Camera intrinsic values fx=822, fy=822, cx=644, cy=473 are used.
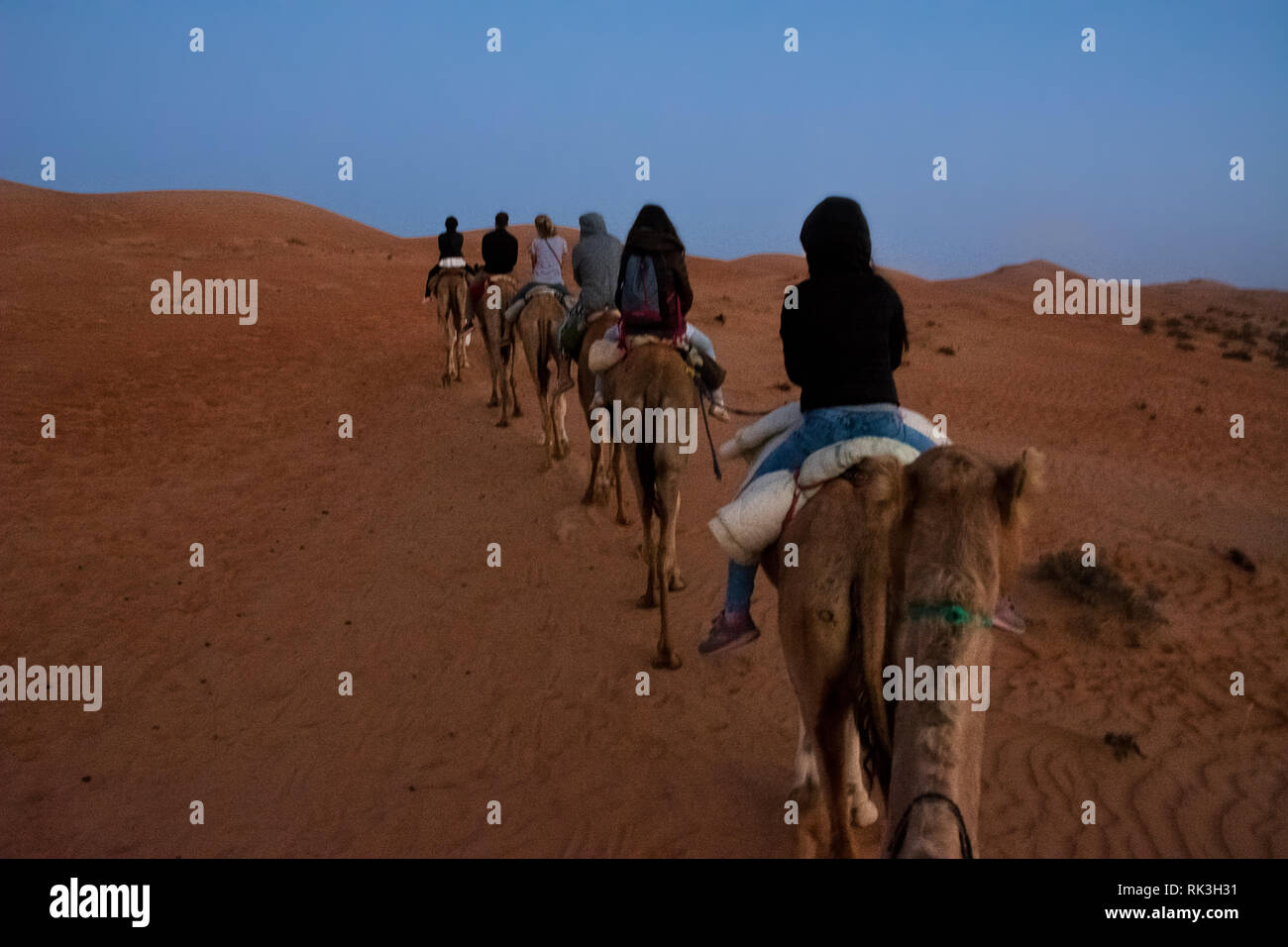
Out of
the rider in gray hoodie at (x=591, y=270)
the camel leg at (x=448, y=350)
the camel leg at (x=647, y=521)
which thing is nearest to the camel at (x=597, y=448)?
the rider in gray hoodie at (x=591, y=270)

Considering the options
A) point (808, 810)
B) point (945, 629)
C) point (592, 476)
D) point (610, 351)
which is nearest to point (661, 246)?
point (610, 351)

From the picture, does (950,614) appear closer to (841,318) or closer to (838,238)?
(841,318)

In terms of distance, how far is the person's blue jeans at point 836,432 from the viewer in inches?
151

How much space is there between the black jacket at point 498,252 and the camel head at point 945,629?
41.2ft

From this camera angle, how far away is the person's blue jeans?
383 centimetres

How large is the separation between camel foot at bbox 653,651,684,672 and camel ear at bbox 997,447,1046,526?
196 inches

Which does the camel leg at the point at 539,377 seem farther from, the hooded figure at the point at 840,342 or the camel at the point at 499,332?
the hooded figure at the point at 840,342

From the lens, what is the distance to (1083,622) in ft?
25.9

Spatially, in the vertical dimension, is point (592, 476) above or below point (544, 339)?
below

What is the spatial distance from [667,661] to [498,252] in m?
9.22

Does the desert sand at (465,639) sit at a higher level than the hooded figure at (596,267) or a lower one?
lower

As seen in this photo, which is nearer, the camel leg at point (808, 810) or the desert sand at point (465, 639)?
the camel leg at point (808, 810)

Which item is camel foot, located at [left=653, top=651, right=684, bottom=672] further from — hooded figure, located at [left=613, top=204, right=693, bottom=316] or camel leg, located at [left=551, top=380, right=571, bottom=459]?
camel leg, located at [left=551, top=380, right=571, bottom=459]

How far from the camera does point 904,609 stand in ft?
8.13
